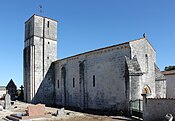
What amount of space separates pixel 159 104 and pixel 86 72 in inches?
481

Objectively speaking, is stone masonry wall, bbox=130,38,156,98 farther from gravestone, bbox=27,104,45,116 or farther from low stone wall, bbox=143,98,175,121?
gravestone, bbox=27,104,45,116

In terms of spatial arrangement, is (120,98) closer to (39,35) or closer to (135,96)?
(135,96)

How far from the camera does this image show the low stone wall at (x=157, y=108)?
14.1 meters

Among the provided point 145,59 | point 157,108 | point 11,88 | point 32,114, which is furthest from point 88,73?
point 11,88

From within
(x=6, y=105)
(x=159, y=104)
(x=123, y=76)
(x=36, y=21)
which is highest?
(x=36, y=21)

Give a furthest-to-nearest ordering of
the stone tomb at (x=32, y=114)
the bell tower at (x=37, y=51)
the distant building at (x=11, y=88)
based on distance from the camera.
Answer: the distant building at (x=11, y=88) → the bell tower at (x=37, y=51) → the stone tomb at (x=32, y=114)

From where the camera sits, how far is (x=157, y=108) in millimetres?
14836

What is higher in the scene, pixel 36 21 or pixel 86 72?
pixel 36 21

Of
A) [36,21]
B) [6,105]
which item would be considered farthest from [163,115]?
[36,21]

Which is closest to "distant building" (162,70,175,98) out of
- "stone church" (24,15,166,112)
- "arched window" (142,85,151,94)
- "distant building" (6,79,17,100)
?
"stone church" (24,15,166,112)

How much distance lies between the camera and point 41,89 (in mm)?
32688

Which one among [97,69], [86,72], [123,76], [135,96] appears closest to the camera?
[135,96]

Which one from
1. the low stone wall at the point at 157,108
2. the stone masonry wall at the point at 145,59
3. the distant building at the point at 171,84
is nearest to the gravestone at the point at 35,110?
the low stone wall at the point at 157,108

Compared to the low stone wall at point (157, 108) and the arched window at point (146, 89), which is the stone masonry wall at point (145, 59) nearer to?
the arched window at point (146, 89)
